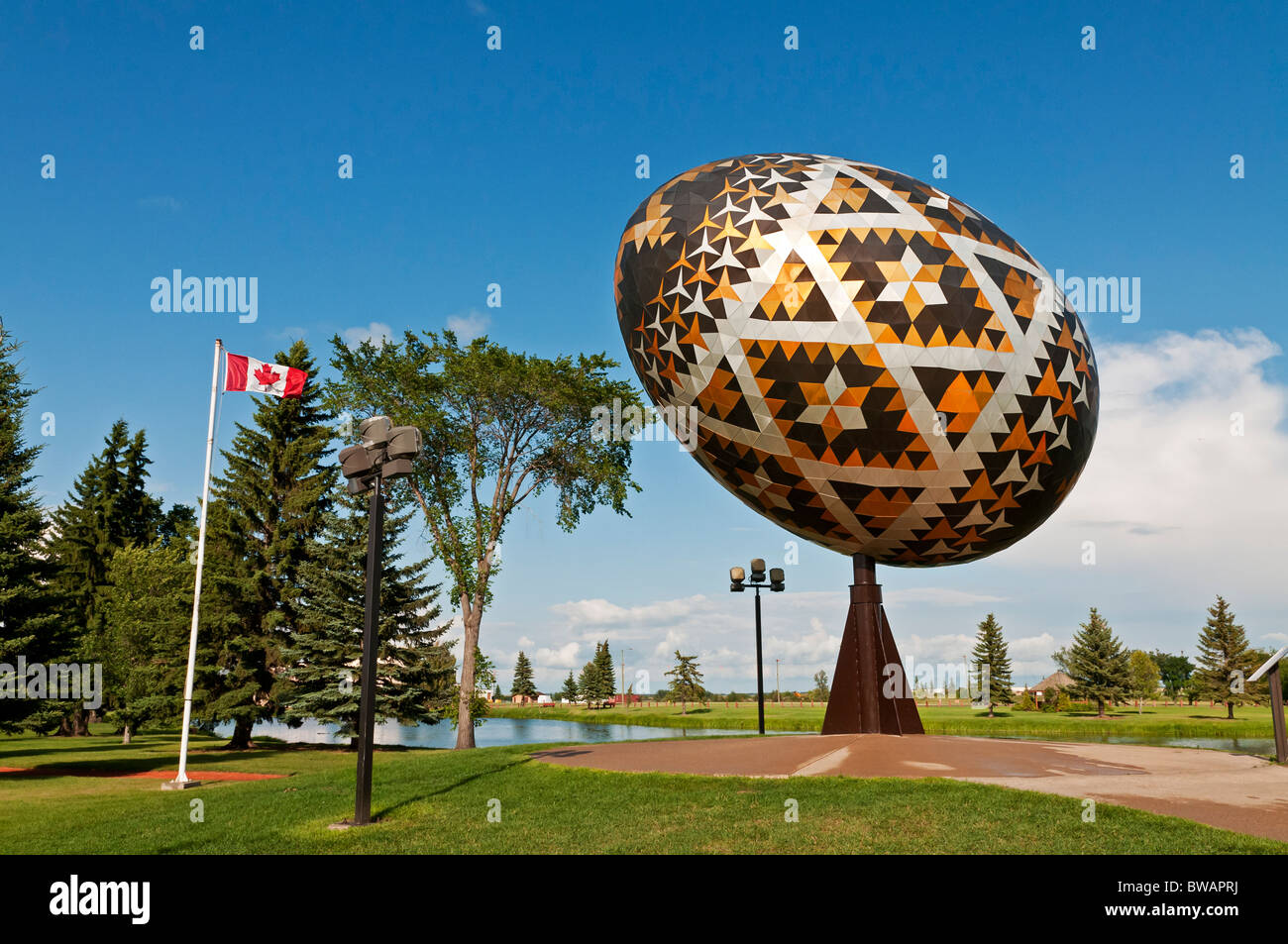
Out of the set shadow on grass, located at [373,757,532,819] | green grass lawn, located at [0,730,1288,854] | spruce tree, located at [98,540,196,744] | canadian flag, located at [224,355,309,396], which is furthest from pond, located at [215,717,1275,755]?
canadian flag, located at [224,355,309,396]

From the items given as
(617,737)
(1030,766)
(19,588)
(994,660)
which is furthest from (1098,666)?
(19,588)

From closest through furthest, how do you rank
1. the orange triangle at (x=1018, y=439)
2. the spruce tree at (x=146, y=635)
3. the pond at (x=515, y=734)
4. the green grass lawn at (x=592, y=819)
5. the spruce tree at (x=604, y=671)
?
the green grass lawn at (x=592, y=819) → the orange triangle at (x=1018, y=439) → the spruce tree at (x=146, y=635) → the pond at (x=515, y=734) → the spruce tree at (x=604, y=671)

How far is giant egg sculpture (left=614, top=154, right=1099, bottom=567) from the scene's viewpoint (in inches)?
689

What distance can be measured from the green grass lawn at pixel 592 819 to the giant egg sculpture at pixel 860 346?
839 centimetres

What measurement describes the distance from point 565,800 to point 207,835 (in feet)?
15.5

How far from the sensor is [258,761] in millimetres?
22125

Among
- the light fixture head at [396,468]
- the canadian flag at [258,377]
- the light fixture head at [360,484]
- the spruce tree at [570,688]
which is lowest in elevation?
the spruce tree at [570,688]

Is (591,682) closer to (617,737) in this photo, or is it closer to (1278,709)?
(617,737)

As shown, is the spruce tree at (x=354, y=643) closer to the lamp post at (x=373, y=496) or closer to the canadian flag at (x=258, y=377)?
the canadian flag at (x=258, y=377)

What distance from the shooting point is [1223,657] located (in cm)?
6106

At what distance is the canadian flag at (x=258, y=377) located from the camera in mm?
18344

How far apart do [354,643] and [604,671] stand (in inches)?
2886

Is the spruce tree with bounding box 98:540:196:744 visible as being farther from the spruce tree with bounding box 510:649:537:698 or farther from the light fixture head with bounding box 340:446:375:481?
the spruce tree with bounding box 510:649:537:698

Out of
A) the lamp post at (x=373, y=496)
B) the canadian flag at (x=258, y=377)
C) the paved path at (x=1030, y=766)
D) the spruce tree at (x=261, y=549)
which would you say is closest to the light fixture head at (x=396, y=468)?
the lamp post at (x=373, y=496)
